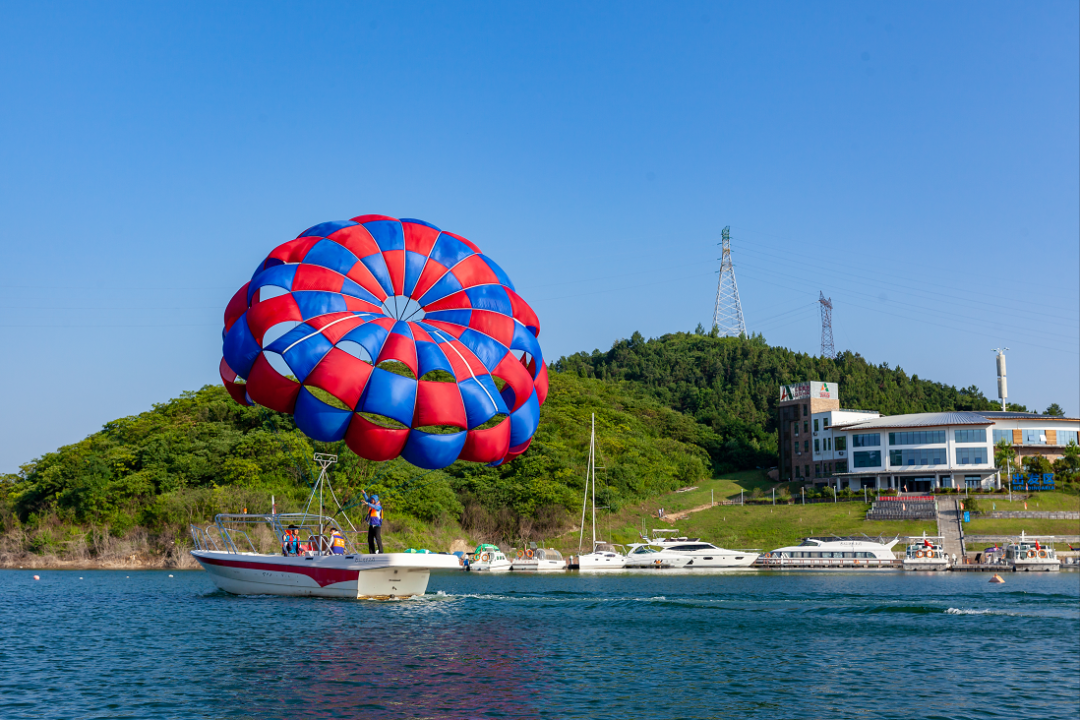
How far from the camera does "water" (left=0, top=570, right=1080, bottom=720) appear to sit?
553 inches

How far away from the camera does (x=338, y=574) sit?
2761 cm

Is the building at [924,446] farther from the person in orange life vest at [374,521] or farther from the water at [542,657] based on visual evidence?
the person in orange life vest at [374,521]

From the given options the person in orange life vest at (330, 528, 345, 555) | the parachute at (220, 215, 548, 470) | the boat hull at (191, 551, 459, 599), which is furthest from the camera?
the person in orange life vest at (330, 528, 345, 555)

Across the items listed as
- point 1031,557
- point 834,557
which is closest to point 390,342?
point 834,557

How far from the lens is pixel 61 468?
2628 inches

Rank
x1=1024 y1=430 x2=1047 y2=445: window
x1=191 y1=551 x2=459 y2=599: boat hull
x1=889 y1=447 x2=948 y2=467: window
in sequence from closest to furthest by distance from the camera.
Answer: x1=191 y1=551 x2=459 y2=599: boat hull, x1=889 y1=447 x2=948 y2=467: window, x1=1024 y1=430 x2=1047 y2=445: window

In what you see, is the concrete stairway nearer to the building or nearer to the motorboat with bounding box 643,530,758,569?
the building

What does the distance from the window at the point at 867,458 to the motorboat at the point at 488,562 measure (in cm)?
4148

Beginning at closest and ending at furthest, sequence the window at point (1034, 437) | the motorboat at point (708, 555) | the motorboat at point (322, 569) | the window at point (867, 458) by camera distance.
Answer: the motorboat at point (322, 569) → the motorboat at point (708, 555) → the window at point (1034, 437) → the window at point (867, 458)

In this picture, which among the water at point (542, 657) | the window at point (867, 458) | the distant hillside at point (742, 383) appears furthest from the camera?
the distant hillside at point (742, 383)

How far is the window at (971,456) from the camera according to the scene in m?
80.7

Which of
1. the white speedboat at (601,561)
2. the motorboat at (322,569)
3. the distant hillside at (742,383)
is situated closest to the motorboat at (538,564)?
the white speedboat at (601,561)

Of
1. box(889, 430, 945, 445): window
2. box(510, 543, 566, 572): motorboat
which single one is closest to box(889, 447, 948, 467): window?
box(889, 430, 945, 445): window

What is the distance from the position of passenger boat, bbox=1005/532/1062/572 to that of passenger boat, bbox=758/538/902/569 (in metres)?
6.62
